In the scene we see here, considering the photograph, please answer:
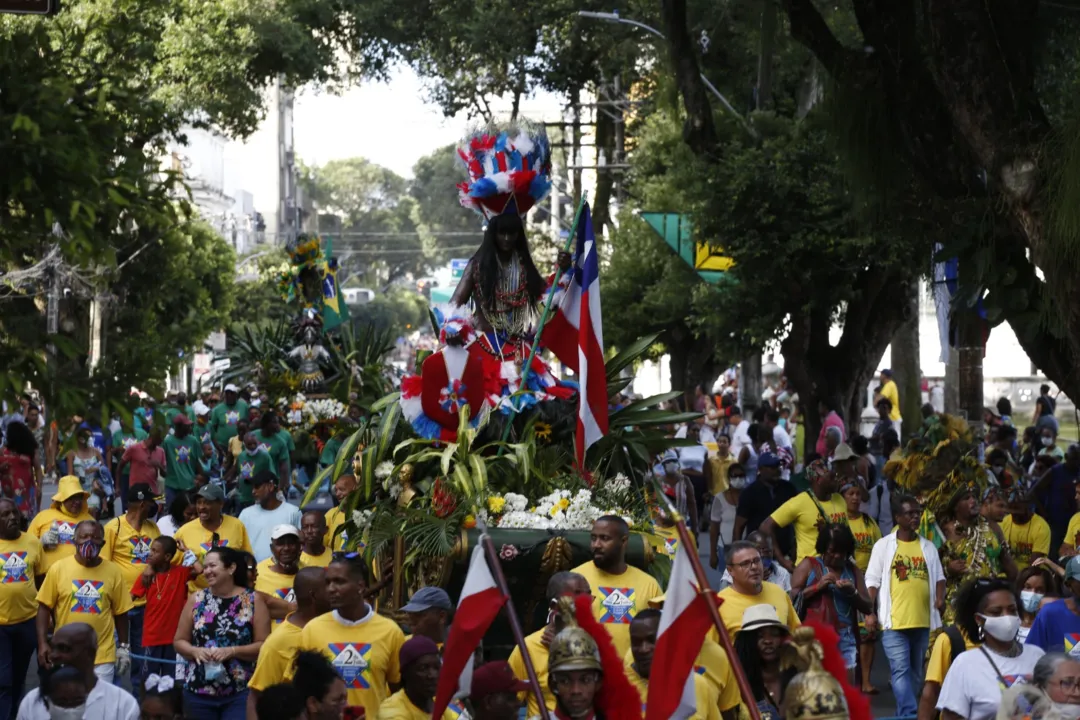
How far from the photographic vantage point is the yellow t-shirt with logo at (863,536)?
42.0ft

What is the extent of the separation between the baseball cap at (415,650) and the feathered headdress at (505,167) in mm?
5477

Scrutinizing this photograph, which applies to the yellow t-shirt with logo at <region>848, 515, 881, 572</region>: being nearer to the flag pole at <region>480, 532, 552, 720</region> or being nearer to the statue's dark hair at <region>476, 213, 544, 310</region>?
the statue's dark hair at <region>476, 213, 544, 310</region>

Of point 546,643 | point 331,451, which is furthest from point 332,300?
point 546,643

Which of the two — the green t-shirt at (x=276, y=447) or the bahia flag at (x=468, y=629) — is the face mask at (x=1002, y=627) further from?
the green t-shirt at (x=276, y=447)

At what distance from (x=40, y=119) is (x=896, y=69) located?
19.5 feet

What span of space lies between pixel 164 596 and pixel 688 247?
15.3m

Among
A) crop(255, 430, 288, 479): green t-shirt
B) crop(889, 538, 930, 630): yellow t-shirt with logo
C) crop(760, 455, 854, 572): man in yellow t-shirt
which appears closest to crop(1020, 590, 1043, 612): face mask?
crop(889, 538, 930, 630): yellow t-shirt with logo

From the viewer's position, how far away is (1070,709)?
6.33 meters

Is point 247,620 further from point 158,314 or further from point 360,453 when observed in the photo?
point 158,314

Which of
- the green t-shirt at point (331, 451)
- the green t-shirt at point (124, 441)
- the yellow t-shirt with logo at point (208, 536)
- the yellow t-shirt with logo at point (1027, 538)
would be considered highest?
the yellow t-shirt with logo at point (208, 536)

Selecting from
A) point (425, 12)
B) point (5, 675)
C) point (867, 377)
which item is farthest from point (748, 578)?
point (425, 12)

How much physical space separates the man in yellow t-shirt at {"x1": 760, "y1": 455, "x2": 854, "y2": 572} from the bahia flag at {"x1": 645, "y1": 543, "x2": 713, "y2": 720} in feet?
20.0

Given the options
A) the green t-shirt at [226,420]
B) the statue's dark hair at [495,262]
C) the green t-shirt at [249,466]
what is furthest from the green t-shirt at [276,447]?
the statue's dark hair at [495,262]

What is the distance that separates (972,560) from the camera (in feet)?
38.3
